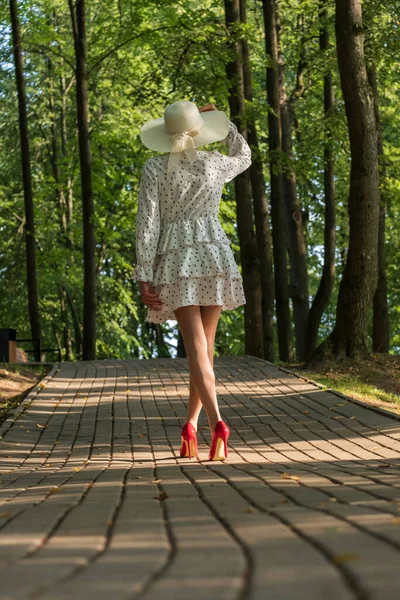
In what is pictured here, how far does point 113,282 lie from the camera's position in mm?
36281

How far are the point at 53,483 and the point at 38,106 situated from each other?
32416 mm

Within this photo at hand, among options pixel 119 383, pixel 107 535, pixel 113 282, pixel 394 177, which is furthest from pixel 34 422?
pixel 113 282

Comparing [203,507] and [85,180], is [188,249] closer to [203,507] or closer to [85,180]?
[203,507]

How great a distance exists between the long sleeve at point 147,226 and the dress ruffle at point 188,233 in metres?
0.07

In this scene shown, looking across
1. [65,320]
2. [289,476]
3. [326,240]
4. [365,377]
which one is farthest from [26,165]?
[289,476]

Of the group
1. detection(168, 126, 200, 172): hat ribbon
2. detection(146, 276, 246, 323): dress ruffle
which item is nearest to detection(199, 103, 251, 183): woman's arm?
detection(168, 126, 200, 172): hat ribbon

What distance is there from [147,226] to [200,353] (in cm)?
95

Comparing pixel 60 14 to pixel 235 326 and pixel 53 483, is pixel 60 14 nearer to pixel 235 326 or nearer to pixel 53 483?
pixel 235 326

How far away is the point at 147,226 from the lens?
745 centimetres

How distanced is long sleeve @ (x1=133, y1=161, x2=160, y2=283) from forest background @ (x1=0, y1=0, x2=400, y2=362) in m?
7.46

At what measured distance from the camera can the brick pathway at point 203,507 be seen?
2.79 m

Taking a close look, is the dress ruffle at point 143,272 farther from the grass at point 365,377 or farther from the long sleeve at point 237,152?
the grass at point 365,377

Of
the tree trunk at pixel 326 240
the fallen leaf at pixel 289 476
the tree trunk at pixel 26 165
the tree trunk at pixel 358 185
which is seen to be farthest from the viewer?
the tree trunk at pixel 26 165

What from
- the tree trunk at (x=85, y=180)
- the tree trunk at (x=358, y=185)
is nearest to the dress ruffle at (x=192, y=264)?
the tree trunk at (x=358, y=185)
